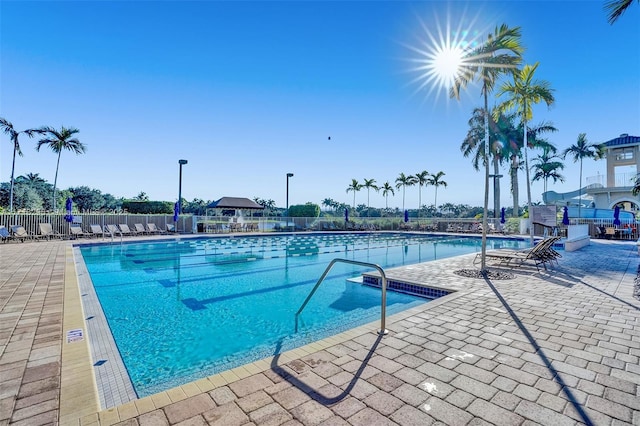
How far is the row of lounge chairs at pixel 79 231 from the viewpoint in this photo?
42.7ft

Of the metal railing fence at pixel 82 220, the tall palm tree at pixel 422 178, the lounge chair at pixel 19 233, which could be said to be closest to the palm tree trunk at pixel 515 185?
the tall palm tree at pixel 422 178

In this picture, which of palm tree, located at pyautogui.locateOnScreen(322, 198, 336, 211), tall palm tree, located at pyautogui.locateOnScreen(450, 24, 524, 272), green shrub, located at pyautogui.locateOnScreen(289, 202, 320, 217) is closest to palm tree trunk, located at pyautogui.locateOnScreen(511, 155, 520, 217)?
green shrub, located at pyautogui.locateOnScreen(289, 202, 320, 217)

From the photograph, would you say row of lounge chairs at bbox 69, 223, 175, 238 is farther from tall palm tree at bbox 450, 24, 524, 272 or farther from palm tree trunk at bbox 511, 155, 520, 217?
palm tree trunk at bbox 511, 155, 520, 217

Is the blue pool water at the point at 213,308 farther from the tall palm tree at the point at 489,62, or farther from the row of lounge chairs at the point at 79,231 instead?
the row of lounge chairs at the point at 79,231

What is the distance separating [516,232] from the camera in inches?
786

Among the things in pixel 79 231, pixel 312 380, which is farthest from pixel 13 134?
pixel 312 380

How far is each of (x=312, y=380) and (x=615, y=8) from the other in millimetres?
8166

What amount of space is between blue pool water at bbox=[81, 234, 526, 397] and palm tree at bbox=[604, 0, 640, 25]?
637cm

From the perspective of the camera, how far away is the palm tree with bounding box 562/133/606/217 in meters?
25.1

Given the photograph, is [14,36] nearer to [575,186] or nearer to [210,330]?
[210,330]

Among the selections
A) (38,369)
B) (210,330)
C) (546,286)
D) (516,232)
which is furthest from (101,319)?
(516,232)

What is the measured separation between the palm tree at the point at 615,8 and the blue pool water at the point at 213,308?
637 cm

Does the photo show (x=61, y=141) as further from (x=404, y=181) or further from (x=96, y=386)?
(x=404, y=181)

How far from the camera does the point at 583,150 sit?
25906 mm
